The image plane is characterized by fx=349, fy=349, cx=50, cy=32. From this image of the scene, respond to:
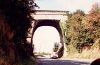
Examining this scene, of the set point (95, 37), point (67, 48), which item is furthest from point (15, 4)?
point (67, 48)

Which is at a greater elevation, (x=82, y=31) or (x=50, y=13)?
(x=50, y=13)

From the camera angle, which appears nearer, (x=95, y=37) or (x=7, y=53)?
→ (x=7, y=53)

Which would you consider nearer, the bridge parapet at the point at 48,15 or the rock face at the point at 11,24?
the rock face at the point at 11,24

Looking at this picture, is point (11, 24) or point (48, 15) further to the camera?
point (48, 15)

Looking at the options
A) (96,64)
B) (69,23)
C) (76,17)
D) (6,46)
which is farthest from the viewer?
(69,23)

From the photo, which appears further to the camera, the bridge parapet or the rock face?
the bridge parapet

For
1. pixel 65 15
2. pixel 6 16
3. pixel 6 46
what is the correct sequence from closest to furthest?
pixel 6 46, pixel 6 16, pixel 65 15

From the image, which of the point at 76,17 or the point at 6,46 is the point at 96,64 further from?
the point at 76,17

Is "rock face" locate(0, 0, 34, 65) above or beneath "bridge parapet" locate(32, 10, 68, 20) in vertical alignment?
beneath

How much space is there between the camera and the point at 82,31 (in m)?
51.5

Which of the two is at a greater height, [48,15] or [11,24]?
[48,15]

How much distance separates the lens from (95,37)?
49.3 meters

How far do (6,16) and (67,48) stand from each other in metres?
43.6

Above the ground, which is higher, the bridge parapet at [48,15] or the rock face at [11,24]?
the bridge parapet at [48,15]
